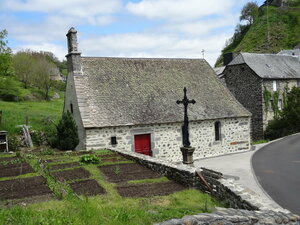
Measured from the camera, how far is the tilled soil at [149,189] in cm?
895

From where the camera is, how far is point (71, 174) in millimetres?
11141

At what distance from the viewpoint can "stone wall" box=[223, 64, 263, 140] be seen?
31734 millimetres

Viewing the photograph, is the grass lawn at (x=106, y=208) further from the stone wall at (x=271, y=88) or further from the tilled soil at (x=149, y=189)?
the stone wall at (x=271, y=88)

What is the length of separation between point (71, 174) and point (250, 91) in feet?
83.5

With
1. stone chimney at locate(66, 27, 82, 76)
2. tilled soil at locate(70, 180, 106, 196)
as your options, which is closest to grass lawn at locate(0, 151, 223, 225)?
tilled soil at locate(70, 180, 106, 196)

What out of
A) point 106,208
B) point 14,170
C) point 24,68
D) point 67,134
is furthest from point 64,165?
point 24,68

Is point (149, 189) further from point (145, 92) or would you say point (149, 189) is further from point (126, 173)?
point (145, 92)

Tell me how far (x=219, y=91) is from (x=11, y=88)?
2718 cm

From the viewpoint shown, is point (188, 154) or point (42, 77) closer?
point (188, 154)

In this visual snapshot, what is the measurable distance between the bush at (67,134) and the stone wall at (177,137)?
55.4 inches

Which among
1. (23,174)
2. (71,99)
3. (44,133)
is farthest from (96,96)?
(23,174)

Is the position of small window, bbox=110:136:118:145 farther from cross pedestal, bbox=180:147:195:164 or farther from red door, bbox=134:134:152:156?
cross pedestal, bbox=180:147:195:164

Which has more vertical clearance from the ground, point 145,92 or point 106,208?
point 145,92

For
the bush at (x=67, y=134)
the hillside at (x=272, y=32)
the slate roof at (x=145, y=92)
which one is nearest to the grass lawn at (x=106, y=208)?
the bush at (x=67, y=134)
